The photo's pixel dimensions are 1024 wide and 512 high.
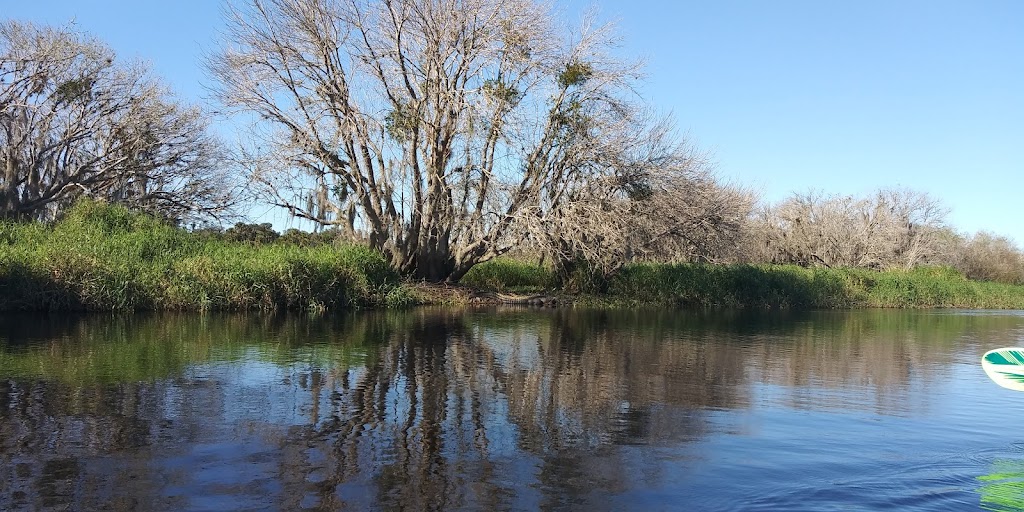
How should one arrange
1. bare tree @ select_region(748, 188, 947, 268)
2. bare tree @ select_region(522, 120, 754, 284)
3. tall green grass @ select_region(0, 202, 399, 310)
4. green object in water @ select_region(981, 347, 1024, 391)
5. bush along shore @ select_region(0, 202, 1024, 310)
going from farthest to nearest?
bare tree @ select_region(748, 188, 947, 268) < bare tree @ select_region(522, 120, 754, 284) < bush along shore @ select_region(0, 202, 1024, 310) < tall green grass @ select_region(0, 202, 399, 310) < green object in water @ select_region(981, 347, 1024, 391)

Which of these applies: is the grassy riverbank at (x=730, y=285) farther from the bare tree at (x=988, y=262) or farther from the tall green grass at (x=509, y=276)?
the bare tree at (x=988, y=262)

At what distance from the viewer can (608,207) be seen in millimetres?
28703

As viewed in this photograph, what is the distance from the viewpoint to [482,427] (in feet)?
24.6

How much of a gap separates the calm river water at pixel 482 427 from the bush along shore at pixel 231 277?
15.9 ft

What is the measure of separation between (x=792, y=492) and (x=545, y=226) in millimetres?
21436

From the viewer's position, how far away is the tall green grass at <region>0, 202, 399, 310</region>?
19328 millimetres

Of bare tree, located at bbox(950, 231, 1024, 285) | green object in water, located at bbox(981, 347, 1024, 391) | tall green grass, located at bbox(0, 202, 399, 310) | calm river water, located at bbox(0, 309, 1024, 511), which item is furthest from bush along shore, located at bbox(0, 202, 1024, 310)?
bare tree, located at bbox(950, 231, 1024, 285)

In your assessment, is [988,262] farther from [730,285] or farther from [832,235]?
[730,285]

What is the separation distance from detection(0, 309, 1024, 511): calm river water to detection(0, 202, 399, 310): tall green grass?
4.75 m

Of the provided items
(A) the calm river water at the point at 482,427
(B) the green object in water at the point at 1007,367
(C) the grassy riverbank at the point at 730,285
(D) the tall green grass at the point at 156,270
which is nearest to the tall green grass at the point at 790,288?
(C) the grassy riverbank at the point at 730,285

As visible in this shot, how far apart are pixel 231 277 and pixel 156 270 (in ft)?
6.11

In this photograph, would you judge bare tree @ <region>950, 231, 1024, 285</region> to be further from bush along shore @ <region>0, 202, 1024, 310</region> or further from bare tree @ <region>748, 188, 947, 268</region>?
bush along shore @ <region>0, 202, 1024, 310</region>

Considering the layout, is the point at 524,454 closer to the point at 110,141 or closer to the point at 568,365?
the point at 568,365

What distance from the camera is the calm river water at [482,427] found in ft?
18.1
